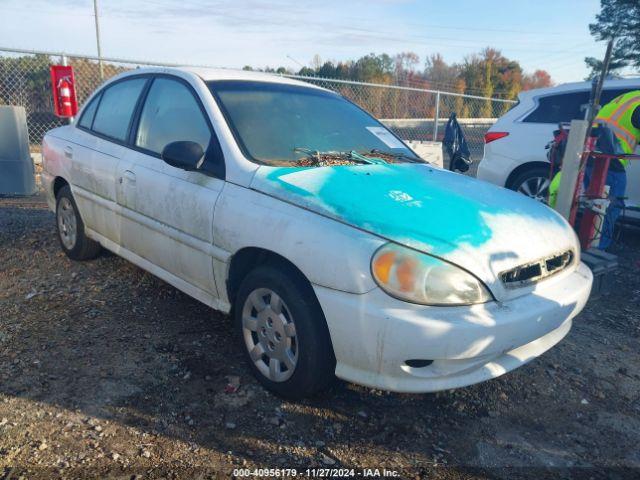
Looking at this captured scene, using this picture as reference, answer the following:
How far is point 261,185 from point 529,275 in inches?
55.8

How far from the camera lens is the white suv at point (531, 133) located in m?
6.16

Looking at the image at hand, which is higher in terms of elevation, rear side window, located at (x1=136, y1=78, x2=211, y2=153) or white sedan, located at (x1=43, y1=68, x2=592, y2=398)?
rear side window, located at (x1=136, y1=78, x2=211, y2=153)

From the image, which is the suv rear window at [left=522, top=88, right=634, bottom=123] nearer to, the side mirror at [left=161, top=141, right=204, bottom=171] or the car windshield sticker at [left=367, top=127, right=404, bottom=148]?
the car windshield sticker at [left=367, top=127, right=404, bottom=148]

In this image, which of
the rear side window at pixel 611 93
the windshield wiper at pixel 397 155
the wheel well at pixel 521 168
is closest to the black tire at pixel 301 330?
the windshield wiper at pixel 397 155

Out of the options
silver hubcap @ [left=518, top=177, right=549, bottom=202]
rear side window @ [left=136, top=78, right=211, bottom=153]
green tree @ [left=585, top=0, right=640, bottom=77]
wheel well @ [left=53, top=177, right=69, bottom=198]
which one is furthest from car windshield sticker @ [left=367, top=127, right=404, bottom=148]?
green tree @ [left=585, top=0, right=640, bottom=77]

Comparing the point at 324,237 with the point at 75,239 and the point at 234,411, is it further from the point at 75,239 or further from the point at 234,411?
the point at 75,239

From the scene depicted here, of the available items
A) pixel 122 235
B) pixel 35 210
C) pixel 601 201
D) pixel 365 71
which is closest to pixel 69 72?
pixel 35 210

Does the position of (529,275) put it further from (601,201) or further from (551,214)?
(601,201)

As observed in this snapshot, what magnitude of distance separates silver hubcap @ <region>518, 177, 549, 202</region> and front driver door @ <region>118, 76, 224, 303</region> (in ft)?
14.4

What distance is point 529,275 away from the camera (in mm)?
2566

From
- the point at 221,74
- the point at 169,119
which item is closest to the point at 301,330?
the point at 169,119

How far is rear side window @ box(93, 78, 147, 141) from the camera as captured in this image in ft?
12.8

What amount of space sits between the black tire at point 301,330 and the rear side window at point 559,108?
16.1 feet

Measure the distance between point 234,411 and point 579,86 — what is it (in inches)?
220
